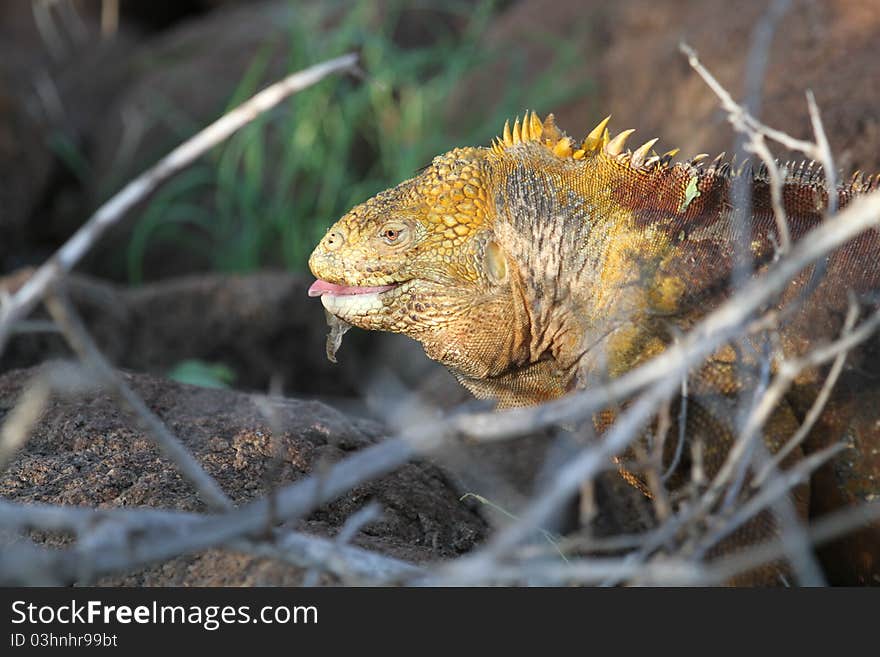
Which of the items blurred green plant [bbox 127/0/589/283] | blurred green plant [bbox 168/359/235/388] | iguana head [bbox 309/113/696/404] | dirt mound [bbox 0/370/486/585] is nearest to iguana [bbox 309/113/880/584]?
iguana head [bbox 309/113/696/404]

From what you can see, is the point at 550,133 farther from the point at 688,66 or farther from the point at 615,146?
the point at 688,66

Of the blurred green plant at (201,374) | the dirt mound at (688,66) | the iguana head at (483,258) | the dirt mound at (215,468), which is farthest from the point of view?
the dirt mound at (688,66)

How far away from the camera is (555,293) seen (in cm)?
352

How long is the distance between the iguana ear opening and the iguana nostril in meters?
0.49

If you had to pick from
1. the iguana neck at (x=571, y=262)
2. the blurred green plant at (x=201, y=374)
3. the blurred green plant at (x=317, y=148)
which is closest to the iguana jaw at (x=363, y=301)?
the iguana neck at (x=571, y=262)

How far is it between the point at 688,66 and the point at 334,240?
3642 millimetres

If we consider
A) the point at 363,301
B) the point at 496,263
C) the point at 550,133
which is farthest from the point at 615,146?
the point at 363,301

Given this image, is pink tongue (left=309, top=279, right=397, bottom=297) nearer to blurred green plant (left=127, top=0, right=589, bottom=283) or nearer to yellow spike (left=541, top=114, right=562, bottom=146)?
yellow spike (left=541, top=114, right=562, bottom=146)

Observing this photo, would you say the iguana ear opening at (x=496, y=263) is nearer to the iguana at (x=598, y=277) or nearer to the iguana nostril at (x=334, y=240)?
the iguana at (x=598, y=277)

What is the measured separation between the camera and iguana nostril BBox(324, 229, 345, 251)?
358 cm

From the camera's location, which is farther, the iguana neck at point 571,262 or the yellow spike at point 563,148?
the yellow spike at point 563,148

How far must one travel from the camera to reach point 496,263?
3545mm

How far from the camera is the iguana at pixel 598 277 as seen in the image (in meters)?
3.18

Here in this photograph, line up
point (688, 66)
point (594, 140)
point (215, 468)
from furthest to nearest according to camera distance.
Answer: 1. point (688, 66)
2. point (594, 140)
3. point (215, 468)
